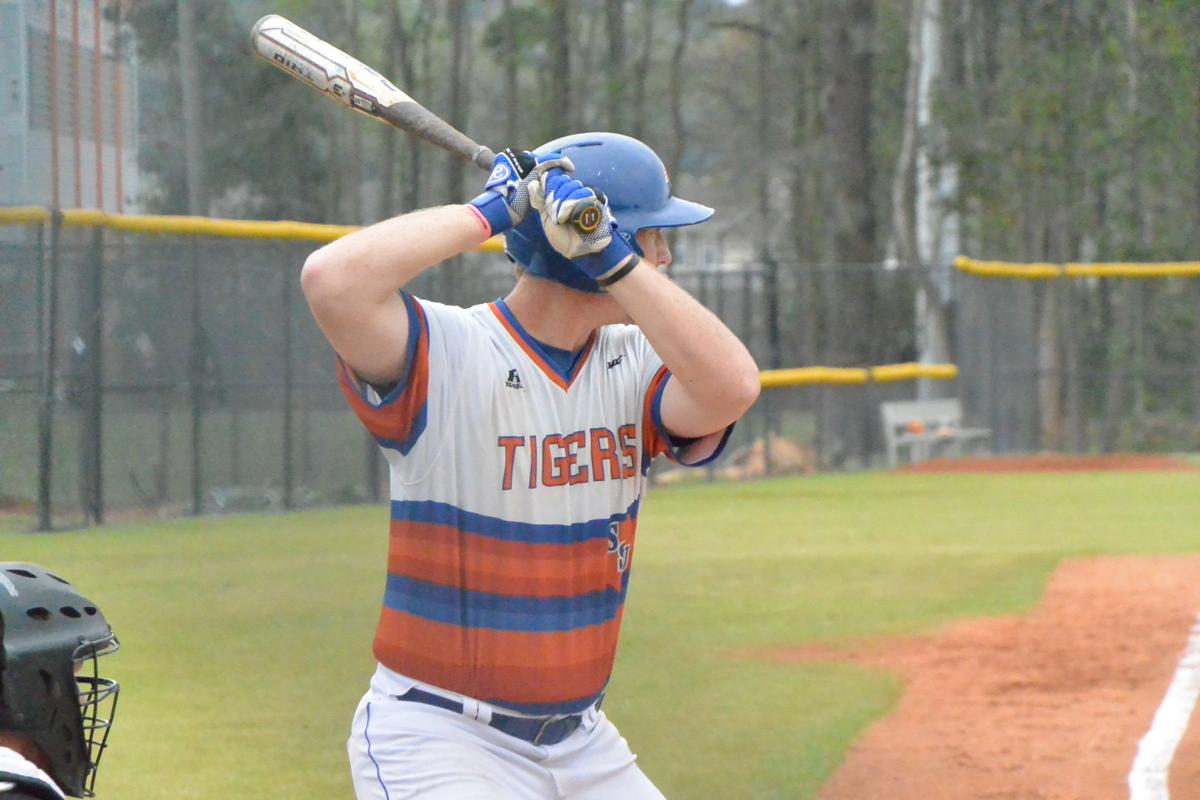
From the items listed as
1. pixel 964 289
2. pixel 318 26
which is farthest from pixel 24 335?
pixel 964 289

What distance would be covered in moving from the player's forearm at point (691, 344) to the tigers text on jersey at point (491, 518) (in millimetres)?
215

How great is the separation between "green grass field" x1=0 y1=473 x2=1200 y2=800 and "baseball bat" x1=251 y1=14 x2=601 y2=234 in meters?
2.80

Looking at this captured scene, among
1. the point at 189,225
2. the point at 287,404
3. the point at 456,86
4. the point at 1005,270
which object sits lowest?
the point at 287,404

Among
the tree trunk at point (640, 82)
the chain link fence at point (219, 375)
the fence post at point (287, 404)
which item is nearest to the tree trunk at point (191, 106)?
the chain link fence at point (219, 375)

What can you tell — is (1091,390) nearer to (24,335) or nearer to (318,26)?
(318,26)

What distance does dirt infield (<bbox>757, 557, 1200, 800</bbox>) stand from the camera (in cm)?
605

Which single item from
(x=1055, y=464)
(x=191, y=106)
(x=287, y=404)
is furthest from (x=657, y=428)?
(x=1055, y=464)

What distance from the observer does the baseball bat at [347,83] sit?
12.6 feet

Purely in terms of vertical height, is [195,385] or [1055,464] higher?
[195,385]

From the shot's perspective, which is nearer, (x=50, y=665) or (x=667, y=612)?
(x=50, y=665)

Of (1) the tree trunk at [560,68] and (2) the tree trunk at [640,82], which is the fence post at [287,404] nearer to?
(1) the tree trunk at [560,68]

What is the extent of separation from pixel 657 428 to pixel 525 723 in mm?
668

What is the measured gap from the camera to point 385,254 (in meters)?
3.08

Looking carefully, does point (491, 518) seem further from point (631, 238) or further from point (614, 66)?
point (614, 66)
